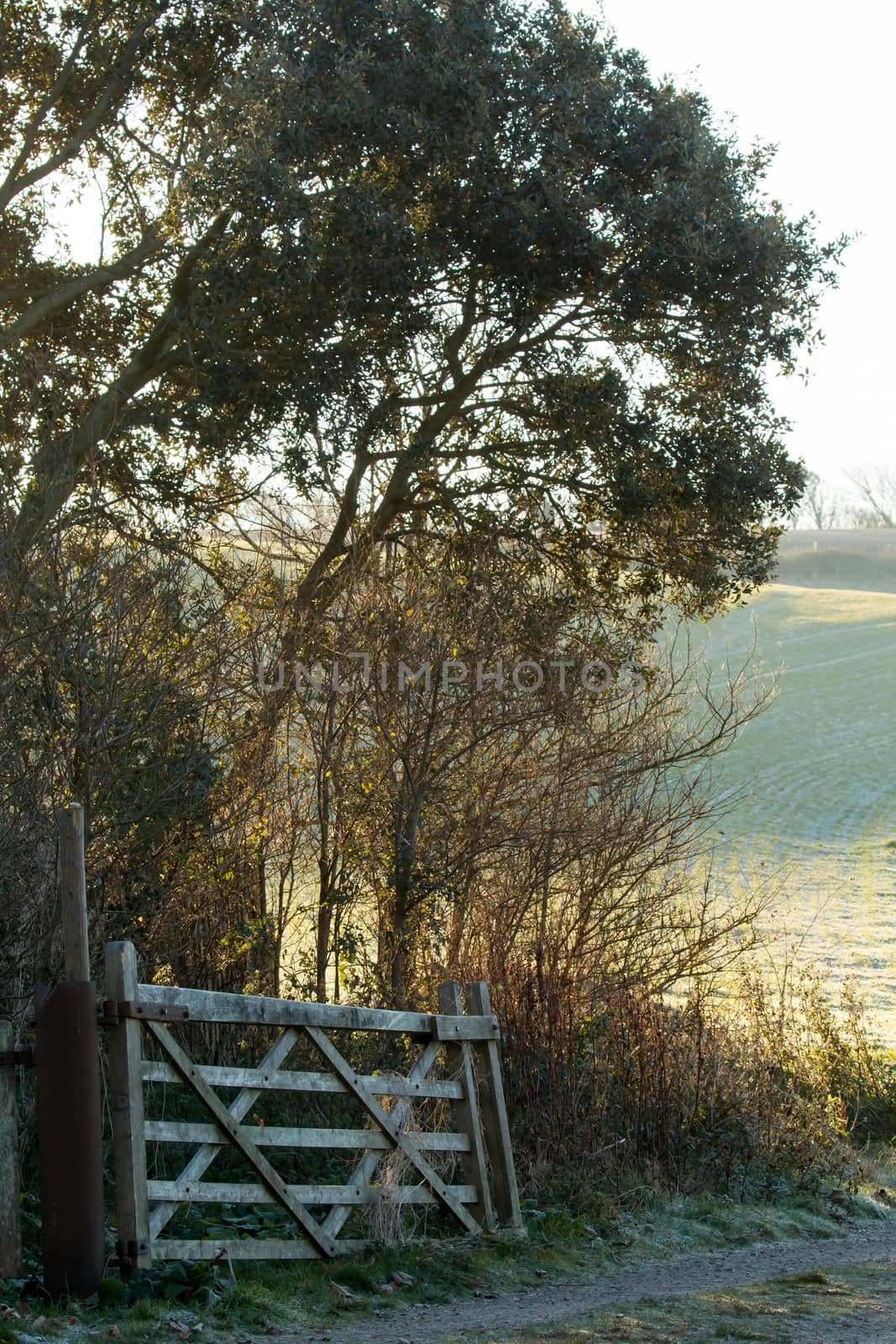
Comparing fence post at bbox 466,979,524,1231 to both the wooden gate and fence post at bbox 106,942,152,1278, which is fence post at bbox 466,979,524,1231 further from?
fence post at bbox 106,942,152,1278

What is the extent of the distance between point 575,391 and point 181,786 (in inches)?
208

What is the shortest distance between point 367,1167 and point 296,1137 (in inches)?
22.8

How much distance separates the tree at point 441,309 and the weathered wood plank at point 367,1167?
373 centimetres

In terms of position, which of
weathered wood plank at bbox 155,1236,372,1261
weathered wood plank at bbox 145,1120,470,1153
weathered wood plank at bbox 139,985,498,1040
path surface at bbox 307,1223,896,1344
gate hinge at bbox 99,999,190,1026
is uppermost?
Result: gate hinge at bbox 99,999,190,1026

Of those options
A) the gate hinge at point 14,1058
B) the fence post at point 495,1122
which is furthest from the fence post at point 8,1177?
the fence post at point 495,1122

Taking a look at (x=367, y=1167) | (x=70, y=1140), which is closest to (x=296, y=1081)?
(x=367, y=1167)

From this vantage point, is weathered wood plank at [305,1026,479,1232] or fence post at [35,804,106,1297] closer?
fence post at [35,804,106,1297]

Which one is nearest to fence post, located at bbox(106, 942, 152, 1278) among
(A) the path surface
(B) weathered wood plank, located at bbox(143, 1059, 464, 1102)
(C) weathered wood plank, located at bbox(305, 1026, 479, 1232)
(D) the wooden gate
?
(D) the wooden gate

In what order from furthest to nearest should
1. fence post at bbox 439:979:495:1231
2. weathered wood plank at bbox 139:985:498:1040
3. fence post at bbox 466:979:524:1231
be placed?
fence post at bbox 466:979:524:1231, fence post at bbox 439:979:495:1231, weathered wood plank at bbox 139:985:498:1040

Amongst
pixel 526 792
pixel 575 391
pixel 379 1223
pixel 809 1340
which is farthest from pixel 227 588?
pixel 809 1340

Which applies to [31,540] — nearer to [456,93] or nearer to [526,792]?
[526,792]

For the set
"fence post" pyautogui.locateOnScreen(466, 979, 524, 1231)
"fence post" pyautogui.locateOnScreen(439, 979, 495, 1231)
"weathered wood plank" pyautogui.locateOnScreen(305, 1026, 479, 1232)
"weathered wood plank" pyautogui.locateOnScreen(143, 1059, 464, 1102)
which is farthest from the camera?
"fence post" pyautogui.locateOnScreen(466, 979, 524, 1231)

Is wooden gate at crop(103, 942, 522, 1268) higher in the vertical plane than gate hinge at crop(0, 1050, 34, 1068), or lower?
lower

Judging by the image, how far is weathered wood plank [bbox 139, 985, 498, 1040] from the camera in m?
6.34
